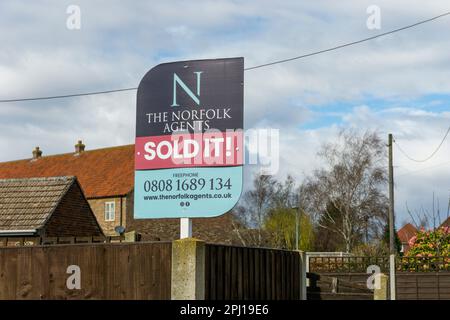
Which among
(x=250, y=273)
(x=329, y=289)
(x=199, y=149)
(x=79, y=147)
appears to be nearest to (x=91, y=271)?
(x=199, y=149)

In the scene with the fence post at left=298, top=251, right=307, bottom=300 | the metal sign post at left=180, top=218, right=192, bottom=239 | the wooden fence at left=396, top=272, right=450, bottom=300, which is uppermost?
the metal sign post at left=180, top=218, right=192, bottom=239

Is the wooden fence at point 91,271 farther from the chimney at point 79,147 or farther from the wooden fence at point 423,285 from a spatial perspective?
the chimney at point 79,147

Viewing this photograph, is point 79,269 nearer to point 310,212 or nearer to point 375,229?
point 375,229

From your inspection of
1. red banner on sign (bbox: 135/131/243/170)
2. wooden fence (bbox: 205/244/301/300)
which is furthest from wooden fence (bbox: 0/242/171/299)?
red banner on sign (bbox: 135/131/243/170)

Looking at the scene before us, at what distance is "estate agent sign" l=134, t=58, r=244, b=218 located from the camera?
27.9ft

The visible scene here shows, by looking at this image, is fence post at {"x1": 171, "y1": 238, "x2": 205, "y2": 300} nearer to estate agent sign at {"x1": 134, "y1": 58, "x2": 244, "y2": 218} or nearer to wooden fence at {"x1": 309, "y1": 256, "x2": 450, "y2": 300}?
estate agent sign at {"x1": 134, "y1": 58, "x2": 244, "y2": 218}

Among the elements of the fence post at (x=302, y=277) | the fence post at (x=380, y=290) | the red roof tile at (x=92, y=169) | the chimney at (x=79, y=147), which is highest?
the chimney at (x=79, y=147)

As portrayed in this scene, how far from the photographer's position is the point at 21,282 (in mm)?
8922

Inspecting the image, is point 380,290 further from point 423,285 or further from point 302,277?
point 423,285

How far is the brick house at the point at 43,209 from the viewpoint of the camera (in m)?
23.4

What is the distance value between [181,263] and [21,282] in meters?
2.27

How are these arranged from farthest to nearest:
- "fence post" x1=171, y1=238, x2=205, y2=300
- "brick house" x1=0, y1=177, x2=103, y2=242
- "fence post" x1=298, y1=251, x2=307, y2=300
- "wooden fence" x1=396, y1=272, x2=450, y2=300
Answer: "wooden fence" x1=396, y1=272, x2=450, y2=300
"brick house" x1=0, y1=177, x2=103, y2=242
"fence post" x1=298, y1=251, x2=307, y2=300
"fence post" x1=171, y1=238, x2=205, y2=300

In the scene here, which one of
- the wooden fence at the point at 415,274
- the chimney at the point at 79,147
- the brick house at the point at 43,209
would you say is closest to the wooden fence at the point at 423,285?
the wooden fence at the point at 415,274

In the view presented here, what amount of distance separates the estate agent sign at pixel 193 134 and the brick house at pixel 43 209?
50.5 feet
